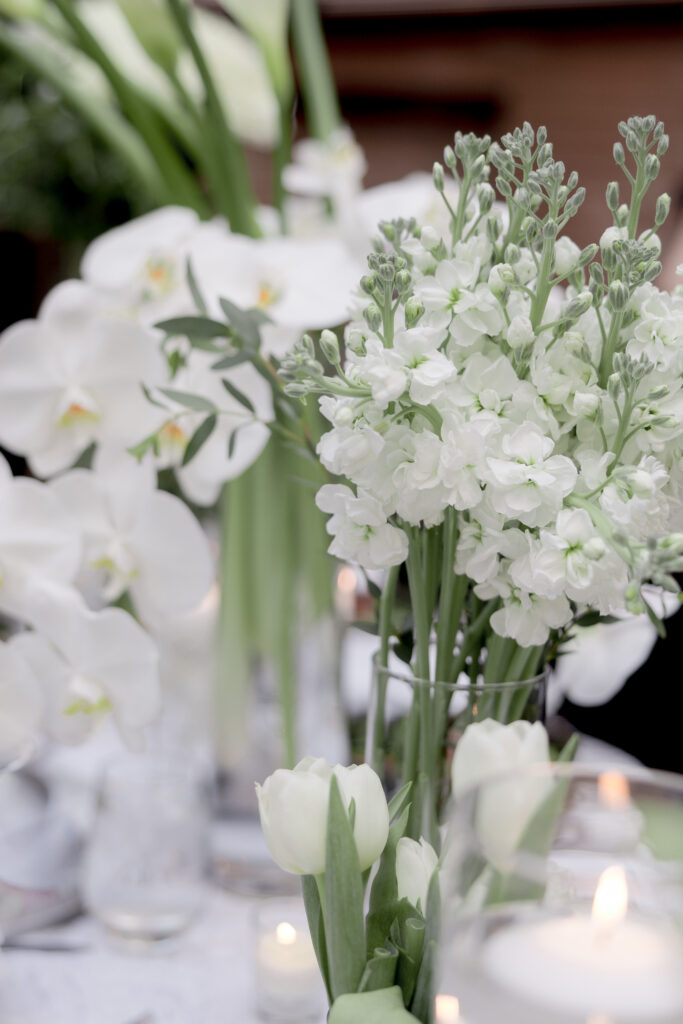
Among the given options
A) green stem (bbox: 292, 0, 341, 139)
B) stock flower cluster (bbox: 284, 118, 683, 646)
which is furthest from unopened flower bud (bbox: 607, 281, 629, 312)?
green stem (bbox: 292, 0, 341, 139)

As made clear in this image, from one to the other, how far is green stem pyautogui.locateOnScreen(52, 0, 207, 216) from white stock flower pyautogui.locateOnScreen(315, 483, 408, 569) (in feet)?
1.20

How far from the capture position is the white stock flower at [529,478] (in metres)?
0.28

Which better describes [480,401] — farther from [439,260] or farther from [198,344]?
[198,344]

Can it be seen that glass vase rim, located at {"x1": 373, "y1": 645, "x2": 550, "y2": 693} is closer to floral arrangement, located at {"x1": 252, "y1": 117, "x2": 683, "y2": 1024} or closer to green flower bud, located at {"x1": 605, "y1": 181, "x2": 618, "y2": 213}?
floral arrangement, located at {"x1": 252, "y1": 117, "x2": 683, "y2": 1024}

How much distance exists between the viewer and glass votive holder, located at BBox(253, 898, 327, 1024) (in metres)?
0.46

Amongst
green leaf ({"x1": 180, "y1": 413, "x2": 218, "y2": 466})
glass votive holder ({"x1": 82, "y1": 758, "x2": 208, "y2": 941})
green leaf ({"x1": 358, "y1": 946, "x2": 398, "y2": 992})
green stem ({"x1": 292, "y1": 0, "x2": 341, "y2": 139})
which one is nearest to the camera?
green leaf ({"x1": 358, "y1": 946, "x2": 398, "y2": 992})

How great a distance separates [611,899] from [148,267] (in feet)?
1.37

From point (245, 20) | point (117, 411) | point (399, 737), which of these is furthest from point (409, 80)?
point (399, 737)

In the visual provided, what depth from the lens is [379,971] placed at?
31cm

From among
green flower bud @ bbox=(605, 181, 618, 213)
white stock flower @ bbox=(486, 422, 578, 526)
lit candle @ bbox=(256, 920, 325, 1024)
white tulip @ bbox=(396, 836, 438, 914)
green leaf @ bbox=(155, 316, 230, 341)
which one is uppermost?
green flower bud @ bbox=(605, 181, 618, 213)

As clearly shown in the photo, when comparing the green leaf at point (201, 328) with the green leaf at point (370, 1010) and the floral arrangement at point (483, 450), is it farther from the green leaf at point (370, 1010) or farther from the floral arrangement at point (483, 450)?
the green leaf at point (370, 1010)

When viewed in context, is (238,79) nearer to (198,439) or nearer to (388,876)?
(198,439)

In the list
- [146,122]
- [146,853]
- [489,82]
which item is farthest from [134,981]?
[489,82]

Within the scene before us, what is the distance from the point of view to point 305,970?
1.53 feet
